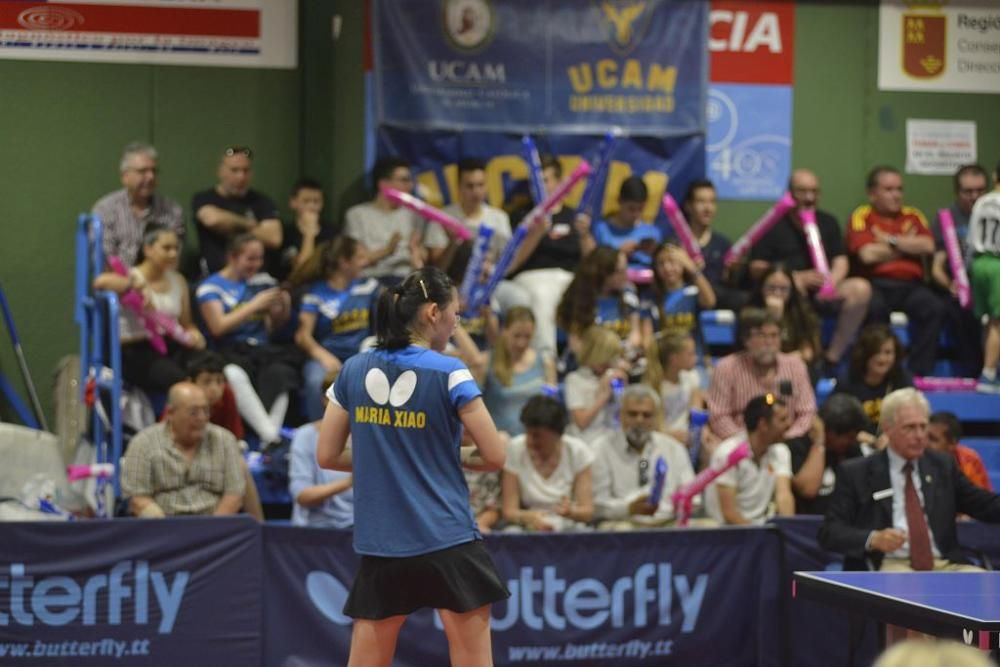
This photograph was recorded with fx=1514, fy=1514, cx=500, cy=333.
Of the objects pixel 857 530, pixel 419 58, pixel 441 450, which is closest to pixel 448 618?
pixel 441 450

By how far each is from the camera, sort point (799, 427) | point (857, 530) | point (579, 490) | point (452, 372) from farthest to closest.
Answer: point (799, 427)
point (579, 490)
point (857, 530)
point (452, 372)

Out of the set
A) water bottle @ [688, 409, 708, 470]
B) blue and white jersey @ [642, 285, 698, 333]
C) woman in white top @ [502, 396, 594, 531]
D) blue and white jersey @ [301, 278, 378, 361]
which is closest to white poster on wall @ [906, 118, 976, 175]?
blue and white jersey @ [642, 285, 698, 333]

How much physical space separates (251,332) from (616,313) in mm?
2409

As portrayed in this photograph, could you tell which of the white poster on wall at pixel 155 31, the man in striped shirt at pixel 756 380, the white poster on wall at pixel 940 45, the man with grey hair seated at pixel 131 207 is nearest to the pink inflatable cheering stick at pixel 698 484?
the man in striped shirt at pixel 756 380

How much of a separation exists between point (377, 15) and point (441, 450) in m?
6.59

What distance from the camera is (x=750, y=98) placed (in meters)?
12.0

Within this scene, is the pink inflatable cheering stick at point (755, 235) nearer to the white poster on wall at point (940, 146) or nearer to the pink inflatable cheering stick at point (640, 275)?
the pink inflatable cheering stick at point (640, 275)

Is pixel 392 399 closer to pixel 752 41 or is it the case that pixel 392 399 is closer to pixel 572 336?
pixel 572 336

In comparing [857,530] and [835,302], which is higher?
[835,302]

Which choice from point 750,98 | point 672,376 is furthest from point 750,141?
point 672,376

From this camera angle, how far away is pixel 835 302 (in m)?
10.8

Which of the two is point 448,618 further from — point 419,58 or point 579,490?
point 419,58

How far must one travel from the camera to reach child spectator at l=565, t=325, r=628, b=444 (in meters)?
9.15

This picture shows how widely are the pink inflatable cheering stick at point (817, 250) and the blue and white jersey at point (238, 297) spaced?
3.89 metres
